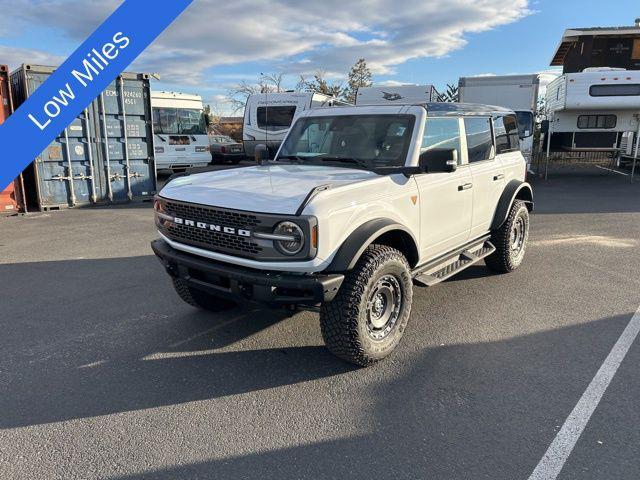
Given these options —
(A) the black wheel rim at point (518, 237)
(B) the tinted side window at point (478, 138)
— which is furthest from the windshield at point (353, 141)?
(A) the black wheel rim at point (518, 237)

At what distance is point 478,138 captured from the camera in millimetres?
5156

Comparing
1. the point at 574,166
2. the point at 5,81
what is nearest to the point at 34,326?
the point at 5,81

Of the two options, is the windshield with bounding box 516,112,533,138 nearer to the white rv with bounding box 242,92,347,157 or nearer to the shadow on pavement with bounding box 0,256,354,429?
the white rv with bounding box 242,92,347,157

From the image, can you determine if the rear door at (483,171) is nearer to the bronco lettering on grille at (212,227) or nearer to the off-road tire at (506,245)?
the off-road tire at (506,245)

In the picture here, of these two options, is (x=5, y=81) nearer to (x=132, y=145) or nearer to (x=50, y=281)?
(x=132, y=145)

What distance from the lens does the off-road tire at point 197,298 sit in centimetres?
444

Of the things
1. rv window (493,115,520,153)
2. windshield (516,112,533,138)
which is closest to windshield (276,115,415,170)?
rv window (493,115,520,153)

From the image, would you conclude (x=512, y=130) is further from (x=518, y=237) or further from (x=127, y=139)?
(x=127, y=139)

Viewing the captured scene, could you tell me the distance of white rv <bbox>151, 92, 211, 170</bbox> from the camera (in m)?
16.5

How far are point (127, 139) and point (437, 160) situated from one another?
31.8 ft

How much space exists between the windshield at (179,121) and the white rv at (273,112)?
1.67 metres

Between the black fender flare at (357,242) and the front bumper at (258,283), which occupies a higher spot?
the black fender flare at (357,242)

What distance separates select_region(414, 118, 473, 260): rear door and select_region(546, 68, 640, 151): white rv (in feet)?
36.6

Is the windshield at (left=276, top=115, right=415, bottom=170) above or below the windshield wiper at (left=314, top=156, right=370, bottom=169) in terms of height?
above
